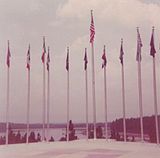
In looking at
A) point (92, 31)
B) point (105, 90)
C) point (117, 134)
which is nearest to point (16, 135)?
point (117, 134)

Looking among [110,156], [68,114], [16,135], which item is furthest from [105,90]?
[16,135]

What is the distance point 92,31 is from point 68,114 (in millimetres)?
5180

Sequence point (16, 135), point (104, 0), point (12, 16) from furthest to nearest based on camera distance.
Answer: point (16, 135)
point (104, 0)
point (12, 16)

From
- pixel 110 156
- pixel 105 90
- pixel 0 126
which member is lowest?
pixel 110 156

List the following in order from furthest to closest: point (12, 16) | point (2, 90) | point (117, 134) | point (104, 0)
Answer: point (117, 134) < point (2, 90) < point (104, 0) < point (12, 16)

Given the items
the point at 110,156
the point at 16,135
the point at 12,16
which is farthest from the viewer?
the point at 16,135

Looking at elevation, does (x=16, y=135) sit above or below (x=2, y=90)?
below

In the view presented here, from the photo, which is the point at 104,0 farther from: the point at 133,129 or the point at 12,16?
the point at 133,129

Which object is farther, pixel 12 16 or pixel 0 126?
pixel 0 126

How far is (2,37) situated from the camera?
20.8m

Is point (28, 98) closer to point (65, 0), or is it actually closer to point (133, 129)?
point (65, 0)

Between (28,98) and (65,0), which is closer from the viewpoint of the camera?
(65,0)

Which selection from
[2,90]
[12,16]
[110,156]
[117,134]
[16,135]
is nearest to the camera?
[110,156]

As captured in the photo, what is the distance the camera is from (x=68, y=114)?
903 inches
